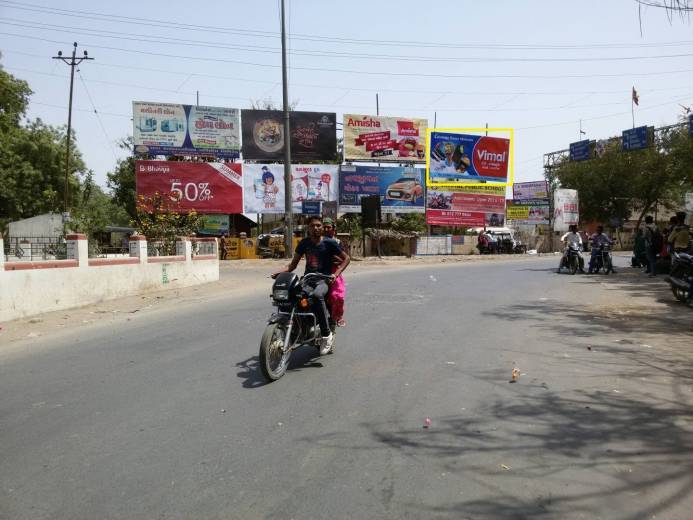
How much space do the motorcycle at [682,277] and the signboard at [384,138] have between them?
28.2 meters

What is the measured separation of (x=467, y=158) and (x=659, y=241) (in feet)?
80.8

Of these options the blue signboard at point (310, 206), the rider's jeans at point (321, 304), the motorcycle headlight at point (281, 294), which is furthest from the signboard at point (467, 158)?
the motorcycle headlight at point (281, 294)

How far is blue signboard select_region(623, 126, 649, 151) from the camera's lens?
3506 cm

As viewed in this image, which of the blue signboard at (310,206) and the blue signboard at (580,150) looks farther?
the blue signboard at (580,150)

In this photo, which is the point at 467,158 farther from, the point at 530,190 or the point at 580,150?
the point at 530,190

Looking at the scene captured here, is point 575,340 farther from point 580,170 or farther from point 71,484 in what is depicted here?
point 580,170

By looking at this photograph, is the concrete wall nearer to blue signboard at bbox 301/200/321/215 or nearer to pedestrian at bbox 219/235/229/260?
pedestrian at bbox 219/235/229/260

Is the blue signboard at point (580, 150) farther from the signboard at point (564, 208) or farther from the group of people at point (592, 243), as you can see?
the group of people at point (592, 243)

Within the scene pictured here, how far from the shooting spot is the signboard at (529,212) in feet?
162

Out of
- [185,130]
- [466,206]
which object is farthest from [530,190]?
[185,130]

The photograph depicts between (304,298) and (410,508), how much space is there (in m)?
3.34

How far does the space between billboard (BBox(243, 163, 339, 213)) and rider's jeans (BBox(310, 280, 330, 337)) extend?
29465 mm

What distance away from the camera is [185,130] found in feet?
115

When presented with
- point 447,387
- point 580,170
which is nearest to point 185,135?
point 447,387
